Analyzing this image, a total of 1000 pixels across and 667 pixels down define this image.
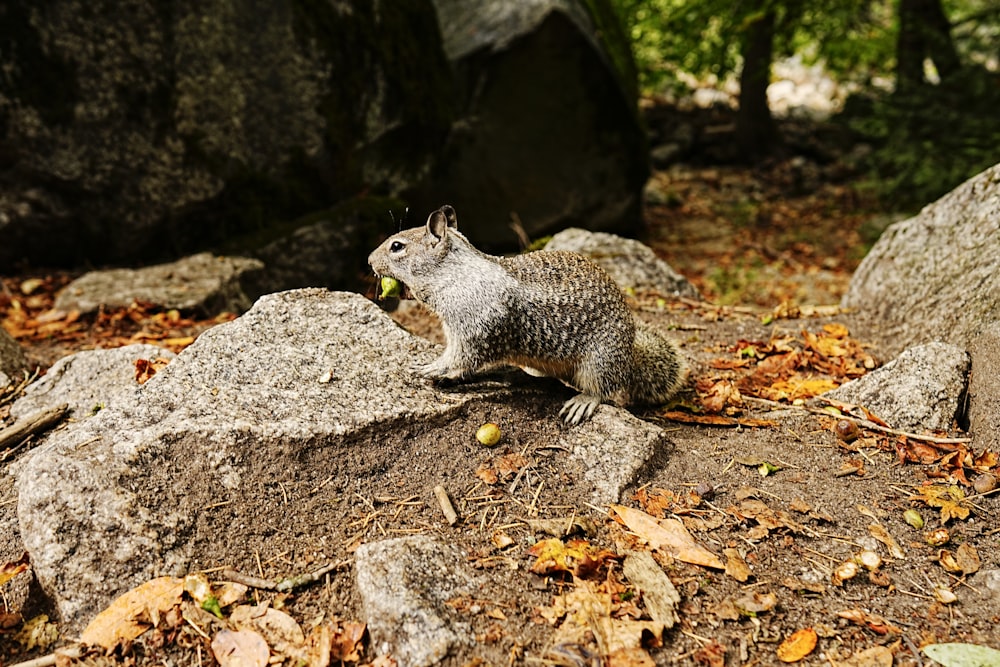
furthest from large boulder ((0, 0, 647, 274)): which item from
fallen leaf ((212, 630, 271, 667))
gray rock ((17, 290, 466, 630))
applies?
fallen leaf ((212, 630, 271, 667))

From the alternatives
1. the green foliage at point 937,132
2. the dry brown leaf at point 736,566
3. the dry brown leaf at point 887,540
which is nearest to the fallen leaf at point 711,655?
the dry brown leaf at point 736,566

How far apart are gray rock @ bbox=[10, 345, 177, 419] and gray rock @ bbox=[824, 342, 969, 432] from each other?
3.76m

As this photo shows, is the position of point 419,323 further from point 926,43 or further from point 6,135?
point 926,43

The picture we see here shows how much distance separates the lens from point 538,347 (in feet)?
12.8

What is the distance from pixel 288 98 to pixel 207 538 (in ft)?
16.5

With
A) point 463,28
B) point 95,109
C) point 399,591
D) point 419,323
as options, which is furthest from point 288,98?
point 399,591

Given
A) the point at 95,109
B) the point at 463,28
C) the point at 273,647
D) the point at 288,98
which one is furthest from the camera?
the point at 463,28

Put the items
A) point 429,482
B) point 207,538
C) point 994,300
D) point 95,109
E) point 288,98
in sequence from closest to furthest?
point 207,538 → point 429,482 → point 994,300 → point 95,109 → point 288,98

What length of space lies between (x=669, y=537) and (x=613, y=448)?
23.1 inches

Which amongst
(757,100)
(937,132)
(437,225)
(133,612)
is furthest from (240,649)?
(757,100)

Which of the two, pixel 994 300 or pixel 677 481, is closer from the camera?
pixel 677 481

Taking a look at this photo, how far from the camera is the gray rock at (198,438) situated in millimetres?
2871

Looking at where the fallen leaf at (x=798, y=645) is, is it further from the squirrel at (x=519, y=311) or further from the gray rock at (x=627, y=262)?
the gray rock at (x=627, y=262)

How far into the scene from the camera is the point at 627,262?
6.62 m
